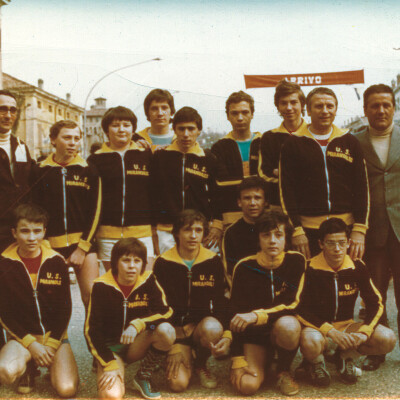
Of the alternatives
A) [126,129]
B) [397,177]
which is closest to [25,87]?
[126,129]

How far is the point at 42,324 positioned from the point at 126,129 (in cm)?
144

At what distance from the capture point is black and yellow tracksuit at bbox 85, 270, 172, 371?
2953 mm

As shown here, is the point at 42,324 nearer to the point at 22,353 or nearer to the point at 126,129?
the point at 22,353

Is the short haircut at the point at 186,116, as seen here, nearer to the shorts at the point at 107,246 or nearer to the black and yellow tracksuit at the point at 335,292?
the shorts at the point at 107,246

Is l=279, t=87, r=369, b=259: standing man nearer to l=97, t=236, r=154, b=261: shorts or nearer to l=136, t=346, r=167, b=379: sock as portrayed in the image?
l=97, t=236, r=154, b=261: shorts

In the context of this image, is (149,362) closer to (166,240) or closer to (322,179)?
(166,240)

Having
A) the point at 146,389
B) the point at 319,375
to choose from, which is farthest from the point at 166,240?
the point at 319,375

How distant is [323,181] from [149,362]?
168 cm

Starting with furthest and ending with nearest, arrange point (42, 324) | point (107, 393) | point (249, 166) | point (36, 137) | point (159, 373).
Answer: point (36, 137), point (249, 166), point (159, 373), point (42, 324), point (107, 393)

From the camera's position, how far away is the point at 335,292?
318 cm

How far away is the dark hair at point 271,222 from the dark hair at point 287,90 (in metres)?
1.01

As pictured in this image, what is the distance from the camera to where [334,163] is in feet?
10.9

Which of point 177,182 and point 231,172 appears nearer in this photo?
point 177,182

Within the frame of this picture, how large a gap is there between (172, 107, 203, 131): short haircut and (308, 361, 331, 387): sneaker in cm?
186
